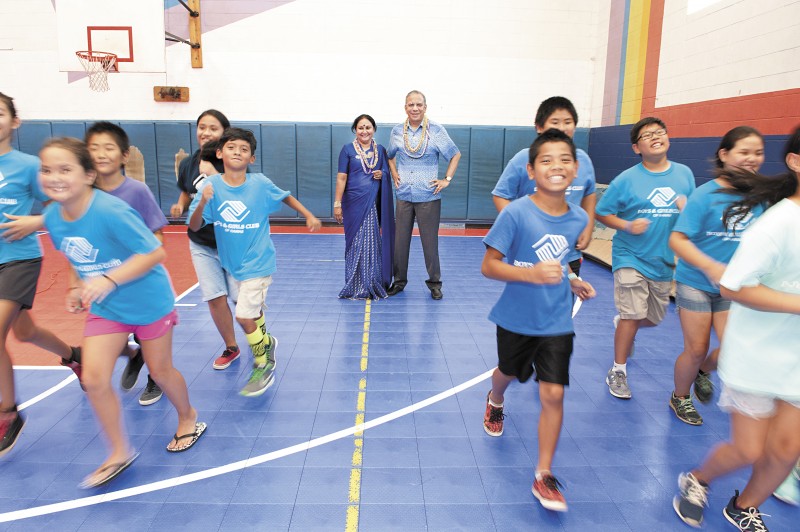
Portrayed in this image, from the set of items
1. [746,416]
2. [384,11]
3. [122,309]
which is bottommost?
[746,416]

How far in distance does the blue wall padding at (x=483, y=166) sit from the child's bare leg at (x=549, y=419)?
8.79 meters

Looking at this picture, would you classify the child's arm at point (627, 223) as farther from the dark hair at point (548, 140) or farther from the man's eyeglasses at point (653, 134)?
the dark hair at point (548, 140)

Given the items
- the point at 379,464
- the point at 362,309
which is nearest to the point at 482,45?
the point at 362,309

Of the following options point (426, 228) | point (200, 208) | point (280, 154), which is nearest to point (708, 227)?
point (200, 208)

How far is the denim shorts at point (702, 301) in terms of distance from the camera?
2.97m

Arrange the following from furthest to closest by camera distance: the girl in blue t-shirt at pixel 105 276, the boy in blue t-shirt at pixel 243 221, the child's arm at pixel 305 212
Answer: the child's arm at pixel 305 212
the boy in blue t-shirt at pixel 243 221
the girl in blue t-shirt at pixel 105 276

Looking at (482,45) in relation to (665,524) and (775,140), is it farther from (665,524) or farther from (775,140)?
(665,524)

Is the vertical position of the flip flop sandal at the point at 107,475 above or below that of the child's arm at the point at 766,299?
below

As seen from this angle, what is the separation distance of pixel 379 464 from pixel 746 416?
168 cm

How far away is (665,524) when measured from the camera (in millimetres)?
2381

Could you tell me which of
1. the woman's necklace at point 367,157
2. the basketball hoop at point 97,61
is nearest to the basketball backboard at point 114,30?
the basketball hoop at point 97,61

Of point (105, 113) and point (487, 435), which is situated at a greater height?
point (105, 113)

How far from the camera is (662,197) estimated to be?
11.0ft

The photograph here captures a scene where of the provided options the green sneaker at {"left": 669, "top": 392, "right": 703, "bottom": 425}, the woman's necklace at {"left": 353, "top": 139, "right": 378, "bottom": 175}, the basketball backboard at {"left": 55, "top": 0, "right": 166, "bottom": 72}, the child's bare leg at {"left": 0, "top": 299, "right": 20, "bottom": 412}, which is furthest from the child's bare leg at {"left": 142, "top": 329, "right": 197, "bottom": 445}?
the basketball backboard at {"left": 55, "top": 0, "right": 166, "bottom": 72}
